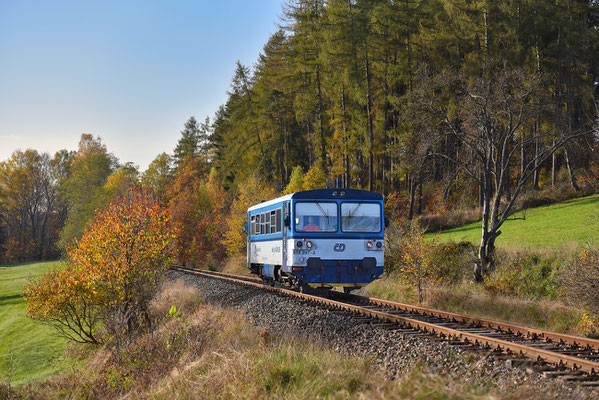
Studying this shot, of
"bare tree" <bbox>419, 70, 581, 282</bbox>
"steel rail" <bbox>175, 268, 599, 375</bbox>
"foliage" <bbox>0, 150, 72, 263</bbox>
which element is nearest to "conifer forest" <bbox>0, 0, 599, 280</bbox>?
"bare tree" <bbox>419, 70, 581, 282</bbox>

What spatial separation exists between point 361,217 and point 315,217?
52.9 inches

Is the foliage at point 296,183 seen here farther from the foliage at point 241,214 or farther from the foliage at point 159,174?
the foliage at point 159,174

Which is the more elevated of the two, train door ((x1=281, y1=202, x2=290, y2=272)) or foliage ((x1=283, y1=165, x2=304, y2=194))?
foliage ((x1=283, y1=165, x2=304, y2=194))

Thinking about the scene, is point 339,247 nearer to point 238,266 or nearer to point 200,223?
point 238,266

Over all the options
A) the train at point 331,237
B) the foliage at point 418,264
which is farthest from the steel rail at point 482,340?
the foliage at point 418,264

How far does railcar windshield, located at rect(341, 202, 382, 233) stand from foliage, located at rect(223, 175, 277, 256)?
1557 centimetres

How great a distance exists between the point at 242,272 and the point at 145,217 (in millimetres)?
12234

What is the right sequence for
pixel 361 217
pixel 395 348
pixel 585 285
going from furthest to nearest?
pixel 361 217 → pixel 585 285 → pixel 395 348

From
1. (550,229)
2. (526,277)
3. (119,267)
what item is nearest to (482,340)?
(526,277)

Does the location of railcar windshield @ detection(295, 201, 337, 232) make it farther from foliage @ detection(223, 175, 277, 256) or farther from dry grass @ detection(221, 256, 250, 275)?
foliage @ detection(223, 175, 277, 256)

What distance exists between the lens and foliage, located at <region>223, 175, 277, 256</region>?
29328 millimetres

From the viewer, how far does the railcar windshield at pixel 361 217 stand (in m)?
14.2

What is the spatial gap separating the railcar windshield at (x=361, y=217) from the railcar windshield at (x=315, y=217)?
29 cm

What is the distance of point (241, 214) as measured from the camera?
3142 cm
